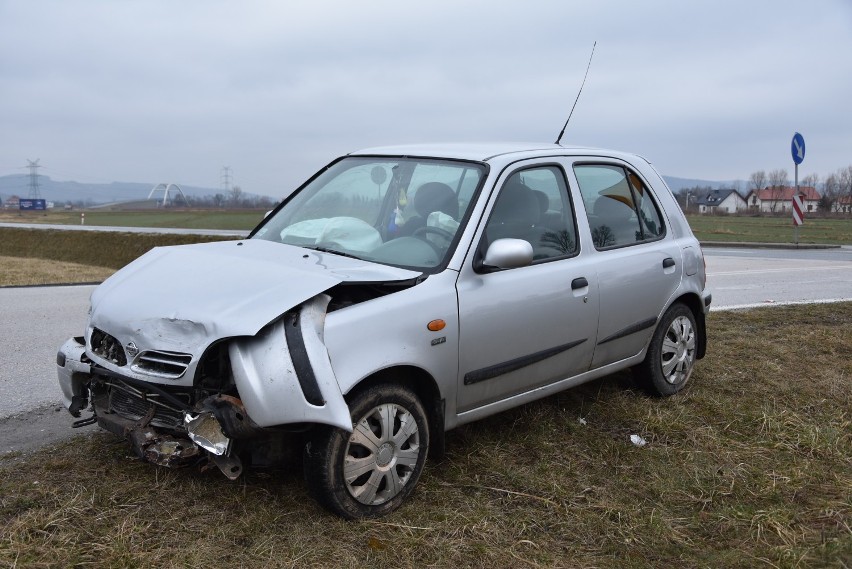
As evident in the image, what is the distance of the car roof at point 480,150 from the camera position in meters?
4.61

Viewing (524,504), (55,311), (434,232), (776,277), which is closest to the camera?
(524,504)

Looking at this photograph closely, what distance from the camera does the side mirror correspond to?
3.94 metres

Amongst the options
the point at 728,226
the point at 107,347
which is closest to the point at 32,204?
the point at 728,226

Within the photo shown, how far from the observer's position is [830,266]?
1706 cm

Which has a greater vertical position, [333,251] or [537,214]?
[537,214]

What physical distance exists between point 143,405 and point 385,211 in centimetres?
168

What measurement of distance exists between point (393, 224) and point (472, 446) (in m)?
1.35

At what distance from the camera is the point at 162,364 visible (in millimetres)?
3400

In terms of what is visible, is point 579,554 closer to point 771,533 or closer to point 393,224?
point 771,533

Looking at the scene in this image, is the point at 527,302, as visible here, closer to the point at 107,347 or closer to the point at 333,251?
the point at 333,251

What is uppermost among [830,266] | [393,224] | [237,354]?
[393,224]

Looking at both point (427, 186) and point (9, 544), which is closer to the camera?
point (9, 544)

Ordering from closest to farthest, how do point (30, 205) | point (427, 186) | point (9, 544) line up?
1. point (9, 544)
2. point (427, 186)
3. point (30, 205)

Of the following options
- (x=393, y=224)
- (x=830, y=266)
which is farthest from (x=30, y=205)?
(x=393, y=224)
